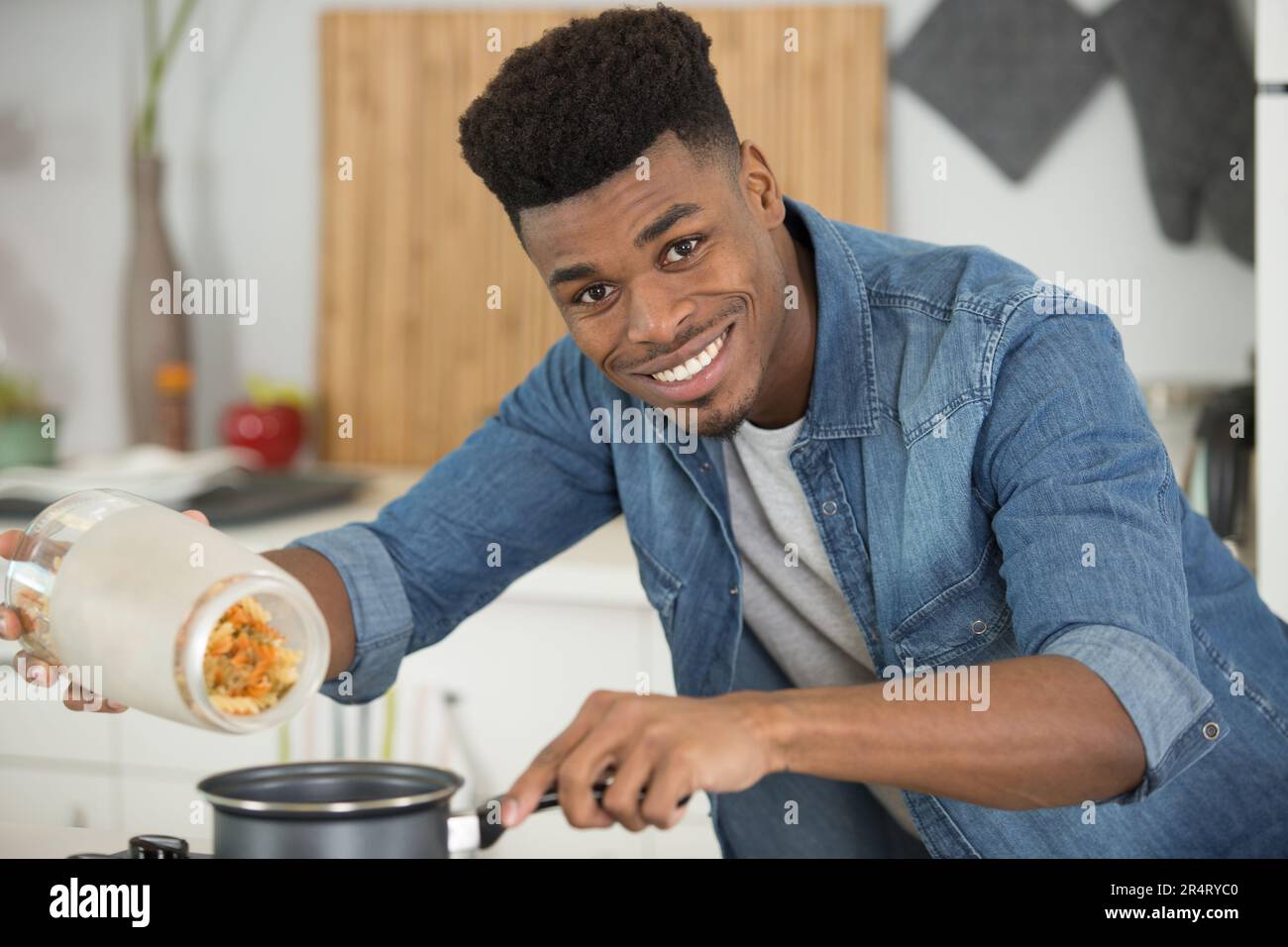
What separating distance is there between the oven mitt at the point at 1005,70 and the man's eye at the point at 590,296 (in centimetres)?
107

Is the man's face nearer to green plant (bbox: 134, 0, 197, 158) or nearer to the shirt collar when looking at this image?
the shirt collar

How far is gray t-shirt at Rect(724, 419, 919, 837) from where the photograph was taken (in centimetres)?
103

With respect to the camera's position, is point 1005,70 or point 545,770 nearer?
point 545,770

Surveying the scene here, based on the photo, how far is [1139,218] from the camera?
180 centimetres

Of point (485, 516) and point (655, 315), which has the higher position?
point (655, 315)

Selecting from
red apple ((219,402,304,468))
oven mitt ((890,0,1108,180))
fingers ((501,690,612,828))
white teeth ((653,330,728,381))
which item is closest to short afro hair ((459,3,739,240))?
white teeth ((653,330,728,381))

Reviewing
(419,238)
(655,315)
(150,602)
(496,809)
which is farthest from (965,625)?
(419,238)

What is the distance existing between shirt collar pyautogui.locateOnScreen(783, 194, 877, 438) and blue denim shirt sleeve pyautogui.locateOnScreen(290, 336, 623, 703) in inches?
7.3

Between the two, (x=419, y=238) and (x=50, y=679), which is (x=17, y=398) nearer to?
(x=419, y=238)

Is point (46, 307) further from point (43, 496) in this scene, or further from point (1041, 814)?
point (1041, 814)

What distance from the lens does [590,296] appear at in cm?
92

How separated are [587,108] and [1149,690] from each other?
453 mm

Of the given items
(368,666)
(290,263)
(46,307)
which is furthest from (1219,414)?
(46,307)

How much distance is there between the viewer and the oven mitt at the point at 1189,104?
168 cm
